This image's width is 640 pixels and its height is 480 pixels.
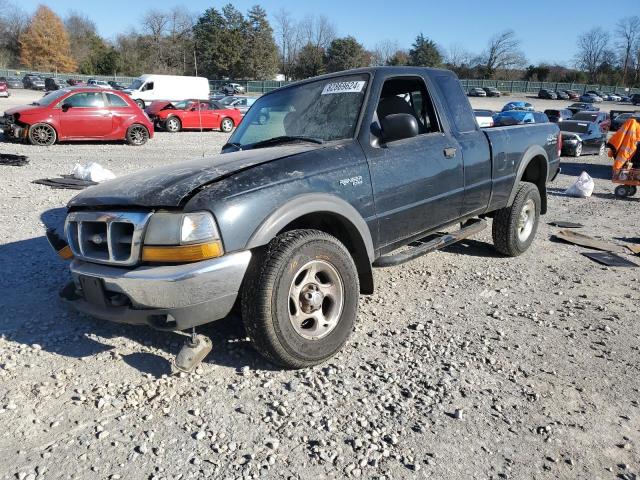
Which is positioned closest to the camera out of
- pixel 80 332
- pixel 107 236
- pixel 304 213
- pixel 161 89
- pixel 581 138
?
pixel 107 236

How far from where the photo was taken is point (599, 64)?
348ft

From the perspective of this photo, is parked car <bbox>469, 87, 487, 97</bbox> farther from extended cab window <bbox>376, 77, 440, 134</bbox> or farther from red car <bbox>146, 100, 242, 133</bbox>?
extended cab window <bbox>376, 77, 440, 134</bbox>

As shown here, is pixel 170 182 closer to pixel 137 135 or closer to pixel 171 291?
pixel 171 291

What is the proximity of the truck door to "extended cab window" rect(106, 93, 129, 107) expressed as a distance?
44.0 ft

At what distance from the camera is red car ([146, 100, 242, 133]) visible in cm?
2184

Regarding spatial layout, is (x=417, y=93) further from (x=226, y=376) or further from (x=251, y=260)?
(x=226, y=376)

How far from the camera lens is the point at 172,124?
21.9 m

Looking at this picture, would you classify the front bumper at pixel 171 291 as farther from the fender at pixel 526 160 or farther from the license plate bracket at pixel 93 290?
the fender at pixel 526 160

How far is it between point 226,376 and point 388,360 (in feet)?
3.55

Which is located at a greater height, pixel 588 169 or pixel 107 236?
pixel 107 236

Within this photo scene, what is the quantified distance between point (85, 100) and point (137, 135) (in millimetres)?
1931

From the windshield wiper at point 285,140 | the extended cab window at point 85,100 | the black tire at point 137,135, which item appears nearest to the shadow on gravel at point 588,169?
the windshield wiper at point 285,140

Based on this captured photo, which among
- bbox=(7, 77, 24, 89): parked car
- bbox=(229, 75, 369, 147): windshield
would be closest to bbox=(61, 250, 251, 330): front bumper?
bbox=(229, 75, 369, 147): windshield

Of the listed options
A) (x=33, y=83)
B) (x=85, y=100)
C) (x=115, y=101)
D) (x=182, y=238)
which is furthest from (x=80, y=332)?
(x=33, y=83)
